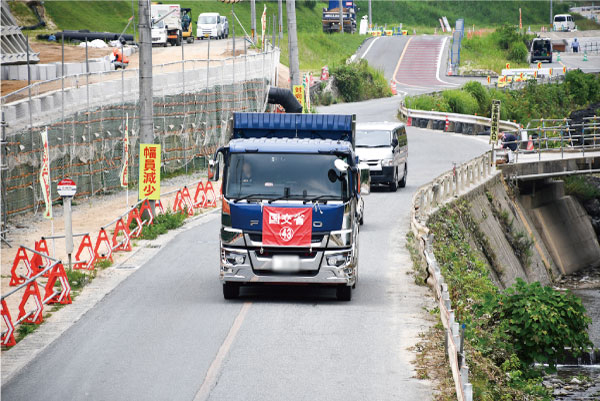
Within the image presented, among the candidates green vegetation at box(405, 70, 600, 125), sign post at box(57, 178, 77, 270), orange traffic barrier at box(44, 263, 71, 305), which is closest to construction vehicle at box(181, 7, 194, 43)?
green vegetation at box(405, 70, 600, 125)

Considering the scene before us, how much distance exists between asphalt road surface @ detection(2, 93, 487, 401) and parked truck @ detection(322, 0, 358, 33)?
89.1 m

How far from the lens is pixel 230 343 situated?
1257cm

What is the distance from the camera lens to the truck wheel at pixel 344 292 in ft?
49.5

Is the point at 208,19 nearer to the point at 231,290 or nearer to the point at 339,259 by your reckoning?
the point at 231,290

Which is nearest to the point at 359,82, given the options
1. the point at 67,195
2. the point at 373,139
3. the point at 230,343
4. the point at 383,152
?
the point at 373,139

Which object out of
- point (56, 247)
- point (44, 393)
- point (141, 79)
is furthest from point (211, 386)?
point (141, 79)

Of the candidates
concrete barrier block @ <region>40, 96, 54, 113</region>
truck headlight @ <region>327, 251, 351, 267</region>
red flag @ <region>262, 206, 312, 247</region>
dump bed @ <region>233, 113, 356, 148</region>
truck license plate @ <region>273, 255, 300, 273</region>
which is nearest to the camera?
red flag @ <region>262, 206, 312, 247</region>

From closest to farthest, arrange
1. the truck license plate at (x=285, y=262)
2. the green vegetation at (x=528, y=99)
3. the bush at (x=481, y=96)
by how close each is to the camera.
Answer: the truck license plate at (x=285, y=262)
the green vegetation at (x=528, y=99)
the bush at (x=481, y=96)

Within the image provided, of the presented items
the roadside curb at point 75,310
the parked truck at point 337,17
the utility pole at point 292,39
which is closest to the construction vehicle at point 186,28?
the utility pole at point 292,39

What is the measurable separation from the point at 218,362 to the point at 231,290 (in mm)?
3639

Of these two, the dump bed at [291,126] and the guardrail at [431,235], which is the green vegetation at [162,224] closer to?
the dump bed at [291,126]

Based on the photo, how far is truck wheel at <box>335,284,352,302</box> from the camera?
1509cm

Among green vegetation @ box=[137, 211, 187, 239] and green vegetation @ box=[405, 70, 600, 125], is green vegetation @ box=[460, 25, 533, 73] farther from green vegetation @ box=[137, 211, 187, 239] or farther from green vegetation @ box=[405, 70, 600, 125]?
green vegetation @ box=[137, 211, 187, 239]

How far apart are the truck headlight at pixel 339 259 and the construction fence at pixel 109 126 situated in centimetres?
1022
